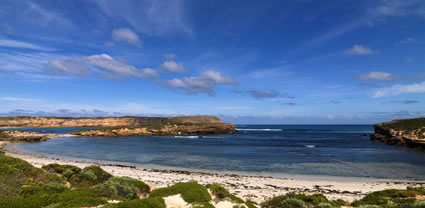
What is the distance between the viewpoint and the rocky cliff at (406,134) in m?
46.0

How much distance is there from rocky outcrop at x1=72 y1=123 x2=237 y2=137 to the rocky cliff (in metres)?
58.8

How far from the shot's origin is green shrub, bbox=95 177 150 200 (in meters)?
10.2

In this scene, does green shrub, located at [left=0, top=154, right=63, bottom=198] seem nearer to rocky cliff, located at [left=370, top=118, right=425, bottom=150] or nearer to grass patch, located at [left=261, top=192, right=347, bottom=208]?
grass patch, located at [left=261, top=192, right=347, bottom=208]

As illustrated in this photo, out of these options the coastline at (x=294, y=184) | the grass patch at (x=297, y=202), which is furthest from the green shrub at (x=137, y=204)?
the coastline at (x=294, y=184)

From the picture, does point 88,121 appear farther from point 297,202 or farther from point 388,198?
point 388,198

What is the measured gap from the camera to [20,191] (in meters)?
9.48

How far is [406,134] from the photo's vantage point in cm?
5162

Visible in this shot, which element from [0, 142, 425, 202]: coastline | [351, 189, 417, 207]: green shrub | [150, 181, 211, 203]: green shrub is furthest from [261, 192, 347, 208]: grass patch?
[150, 181, 211, 203]: green shrub

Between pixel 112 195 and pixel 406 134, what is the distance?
64.4 m

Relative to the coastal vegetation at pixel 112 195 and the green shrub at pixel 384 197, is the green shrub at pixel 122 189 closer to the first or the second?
the coastal vegetation at pixel 112 195

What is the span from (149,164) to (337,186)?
20.8 metres

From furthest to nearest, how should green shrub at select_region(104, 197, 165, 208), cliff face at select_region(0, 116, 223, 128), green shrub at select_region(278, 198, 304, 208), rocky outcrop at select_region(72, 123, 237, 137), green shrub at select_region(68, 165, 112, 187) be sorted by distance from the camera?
cliff face at select_region(0, 116, 223, 128)
rocky outcrop at select_region(72, 123, 237, 137)
green shrub at select_region(68, 165, 112, 187)
green shrub at select_region(278, 198, 304, 208)
green shrub at select_region(104, 197, 165, 208)

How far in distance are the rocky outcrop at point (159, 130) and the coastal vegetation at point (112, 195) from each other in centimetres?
7000

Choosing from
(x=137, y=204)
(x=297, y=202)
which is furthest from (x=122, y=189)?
(x=297, y=202)
